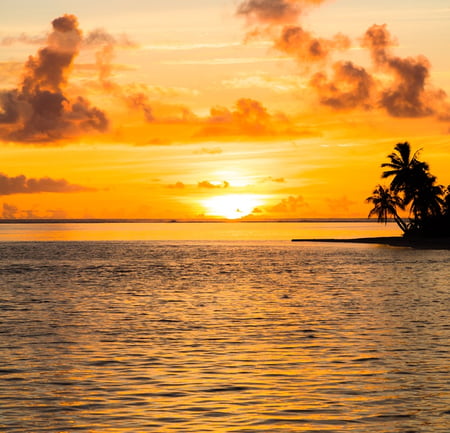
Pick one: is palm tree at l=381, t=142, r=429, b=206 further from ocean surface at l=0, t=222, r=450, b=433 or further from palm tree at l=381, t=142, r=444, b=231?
ocean surface at l=0, t=222, r=450, b=433

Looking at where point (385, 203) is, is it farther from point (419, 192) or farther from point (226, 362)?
point (226, 362)

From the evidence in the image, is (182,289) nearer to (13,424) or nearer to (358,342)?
(358,342)

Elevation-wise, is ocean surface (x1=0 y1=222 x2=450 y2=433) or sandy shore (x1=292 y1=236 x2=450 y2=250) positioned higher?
sandy shore (x1=292 y1=236 x2=450 y2=250)

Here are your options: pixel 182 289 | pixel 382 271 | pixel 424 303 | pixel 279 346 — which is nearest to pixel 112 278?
pixel 182 289

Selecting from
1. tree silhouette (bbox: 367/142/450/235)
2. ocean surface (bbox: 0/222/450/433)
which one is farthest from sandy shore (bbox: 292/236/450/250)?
ocean surface (bbox: 0/222/450/433)

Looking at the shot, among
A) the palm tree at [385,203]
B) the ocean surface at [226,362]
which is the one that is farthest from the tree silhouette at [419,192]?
the ocean surface at [226,362]

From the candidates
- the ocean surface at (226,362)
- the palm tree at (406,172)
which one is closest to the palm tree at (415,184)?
the palm tree at (406,172)

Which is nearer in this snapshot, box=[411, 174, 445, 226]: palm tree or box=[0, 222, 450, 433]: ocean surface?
box=[0, 222, 450, 433]: ocean surface

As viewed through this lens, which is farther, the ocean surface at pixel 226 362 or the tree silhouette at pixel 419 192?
the tree silhouette at pixel 419 192

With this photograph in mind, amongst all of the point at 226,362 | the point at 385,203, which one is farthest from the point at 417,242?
the point at 226,362

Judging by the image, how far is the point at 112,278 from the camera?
6644cm

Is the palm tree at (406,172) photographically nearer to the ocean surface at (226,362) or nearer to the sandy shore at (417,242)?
the sandy shore at (417,242)

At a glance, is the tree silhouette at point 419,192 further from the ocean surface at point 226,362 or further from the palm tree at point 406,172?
the ocean surface at point 226,362

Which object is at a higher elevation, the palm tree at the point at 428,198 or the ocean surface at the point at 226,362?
the palm tree at the point at 428,198
